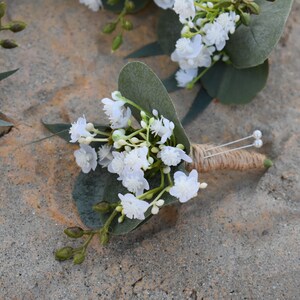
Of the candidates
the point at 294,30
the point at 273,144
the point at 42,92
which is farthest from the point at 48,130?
the point at 294,30

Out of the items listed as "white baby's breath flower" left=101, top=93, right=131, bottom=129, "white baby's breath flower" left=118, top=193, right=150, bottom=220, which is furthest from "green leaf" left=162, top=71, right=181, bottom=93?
"white baby's breath flower" left=118, top=193, right=150, bottom=220

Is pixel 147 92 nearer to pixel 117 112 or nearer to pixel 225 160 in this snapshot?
pixel 117 112

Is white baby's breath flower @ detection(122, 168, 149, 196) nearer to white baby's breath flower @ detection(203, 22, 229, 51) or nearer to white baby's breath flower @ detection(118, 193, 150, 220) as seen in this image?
white baby's breath flower @ detection(118, 193, 150, 220)

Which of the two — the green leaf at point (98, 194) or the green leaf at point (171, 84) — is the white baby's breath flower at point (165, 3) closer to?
the green leaf at point (171, 84)

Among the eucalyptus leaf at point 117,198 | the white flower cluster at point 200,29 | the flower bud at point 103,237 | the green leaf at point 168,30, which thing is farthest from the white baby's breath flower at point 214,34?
the flower bud at point 103,237

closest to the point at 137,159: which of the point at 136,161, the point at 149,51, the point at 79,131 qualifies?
the point at 136,161

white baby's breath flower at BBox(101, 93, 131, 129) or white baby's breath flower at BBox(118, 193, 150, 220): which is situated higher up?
white baby's breath flower at BBox(101, 93, 131, 129)
